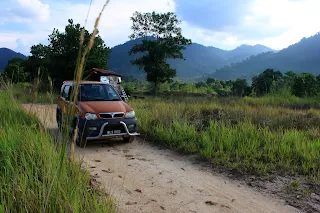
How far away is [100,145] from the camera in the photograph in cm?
757

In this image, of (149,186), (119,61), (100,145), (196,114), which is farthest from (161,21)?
(119,61)

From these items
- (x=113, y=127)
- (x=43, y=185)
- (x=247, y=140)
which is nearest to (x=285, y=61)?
(x=247, y=140)

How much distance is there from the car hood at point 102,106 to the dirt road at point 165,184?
43.8 inches

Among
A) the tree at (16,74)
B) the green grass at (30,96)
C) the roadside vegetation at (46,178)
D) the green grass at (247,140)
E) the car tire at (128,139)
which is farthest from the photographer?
the car tire at (128,139)

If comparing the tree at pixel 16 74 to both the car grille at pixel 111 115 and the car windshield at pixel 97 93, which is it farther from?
the car grille at pixel 111 115

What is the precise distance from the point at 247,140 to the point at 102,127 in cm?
365

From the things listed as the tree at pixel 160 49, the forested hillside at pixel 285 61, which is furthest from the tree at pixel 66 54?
the forested hillside at pixel 285 61

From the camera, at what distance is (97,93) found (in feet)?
27.4

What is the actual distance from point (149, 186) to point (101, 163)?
64.3 inches

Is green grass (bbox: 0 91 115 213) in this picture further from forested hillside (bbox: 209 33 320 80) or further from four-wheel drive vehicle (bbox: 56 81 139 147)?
forested hillside (bbox: 209 33 320 80)

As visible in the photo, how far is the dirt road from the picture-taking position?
406 centimetres

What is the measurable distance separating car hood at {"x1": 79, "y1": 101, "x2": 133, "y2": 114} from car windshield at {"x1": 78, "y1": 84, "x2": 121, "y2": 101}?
1.18 feet

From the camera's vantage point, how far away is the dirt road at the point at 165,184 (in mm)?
4059

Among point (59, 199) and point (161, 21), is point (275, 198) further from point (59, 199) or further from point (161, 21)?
point (161, 21)
